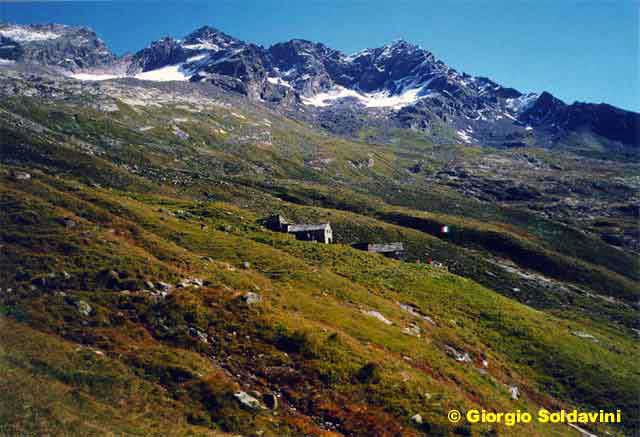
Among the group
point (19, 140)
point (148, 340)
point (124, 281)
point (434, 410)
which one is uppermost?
point (19, 140)

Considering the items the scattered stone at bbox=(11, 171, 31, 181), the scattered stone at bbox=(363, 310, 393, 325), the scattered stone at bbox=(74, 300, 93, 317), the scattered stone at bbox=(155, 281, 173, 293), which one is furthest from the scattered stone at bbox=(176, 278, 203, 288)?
the scattered stone at bbox=(11, 171, 31, 181)

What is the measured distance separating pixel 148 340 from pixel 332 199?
15187 cm

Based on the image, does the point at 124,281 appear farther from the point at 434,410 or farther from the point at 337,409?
the point at 434,410

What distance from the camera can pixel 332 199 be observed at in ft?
590

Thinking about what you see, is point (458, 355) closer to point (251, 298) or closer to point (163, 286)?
point (251, 298)

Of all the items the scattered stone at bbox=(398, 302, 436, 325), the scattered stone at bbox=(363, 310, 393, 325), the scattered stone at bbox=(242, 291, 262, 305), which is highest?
the scattered stone at bbox=(242, 291, 262, 305)

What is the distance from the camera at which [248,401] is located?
26.2m

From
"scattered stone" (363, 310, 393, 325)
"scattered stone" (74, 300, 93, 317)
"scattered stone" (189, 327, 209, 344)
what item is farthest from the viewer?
"scattered stone" (363, 310, 393, 325)

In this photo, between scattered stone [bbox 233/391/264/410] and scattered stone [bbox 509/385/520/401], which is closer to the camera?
scattered stone [bbox 233/391/264/410]

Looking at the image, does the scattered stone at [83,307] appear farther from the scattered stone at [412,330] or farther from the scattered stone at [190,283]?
the scattered stone at [412,330]

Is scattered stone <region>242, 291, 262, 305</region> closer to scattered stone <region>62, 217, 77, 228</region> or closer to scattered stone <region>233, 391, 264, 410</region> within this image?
scattered stone <region>233, 391, 264, 410</region>

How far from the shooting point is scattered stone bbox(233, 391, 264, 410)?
25.9 metres

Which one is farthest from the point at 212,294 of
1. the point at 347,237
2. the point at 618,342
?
the point at 347,237

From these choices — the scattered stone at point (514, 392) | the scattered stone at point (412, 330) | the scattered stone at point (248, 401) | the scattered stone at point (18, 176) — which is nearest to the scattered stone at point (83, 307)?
the scattered stone at point (248, 401)
